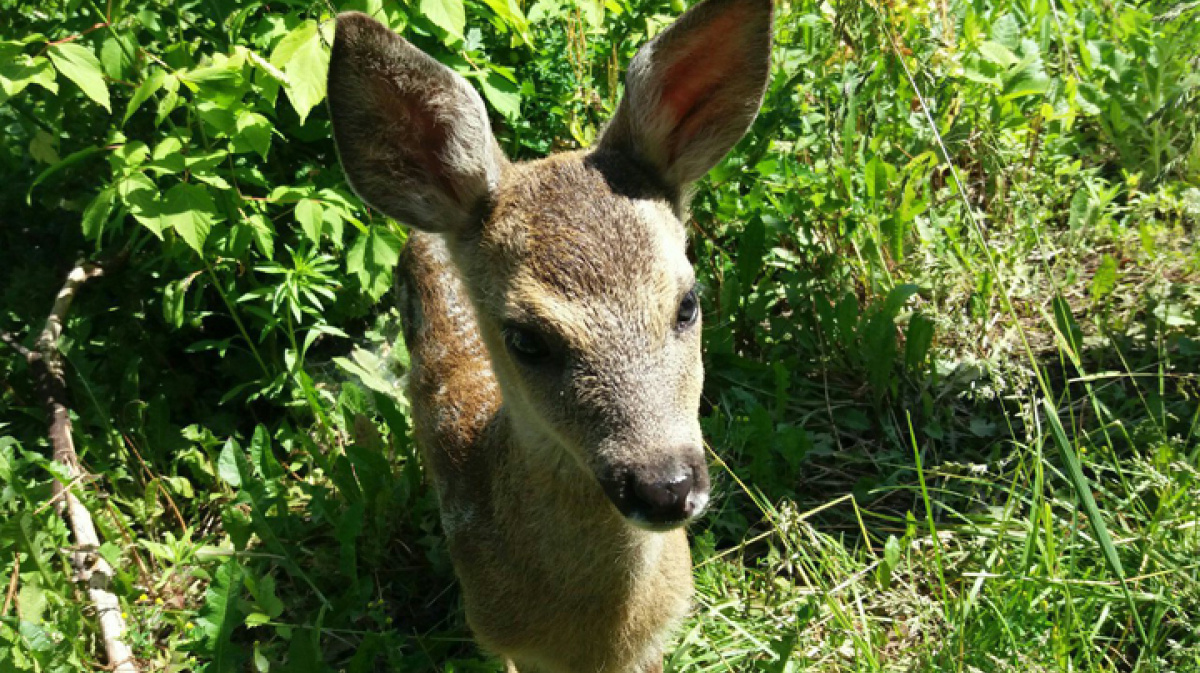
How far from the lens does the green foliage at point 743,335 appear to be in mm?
3387

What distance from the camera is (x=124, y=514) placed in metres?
4.33

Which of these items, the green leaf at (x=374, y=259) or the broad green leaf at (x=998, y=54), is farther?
the broad green leaf at (x=998, y=54)

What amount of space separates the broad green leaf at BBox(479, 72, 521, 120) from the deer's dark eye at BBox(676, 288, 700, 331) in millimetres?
1591

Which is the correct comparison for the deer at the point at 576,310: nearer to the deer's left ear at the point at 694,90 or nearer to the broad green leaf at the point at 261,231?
the deer's left ear at the point at 694,90

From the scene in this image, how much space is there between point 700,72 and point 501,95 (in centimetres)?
131

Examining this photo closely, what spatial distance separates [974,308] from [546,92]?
1914mm

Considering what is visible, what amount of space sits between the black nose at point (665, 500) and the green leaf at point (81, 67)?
2.06m

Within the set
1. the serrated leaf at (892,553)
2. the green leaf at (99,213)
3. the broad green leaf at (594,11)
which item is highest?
the broad green leaf at (594,11)

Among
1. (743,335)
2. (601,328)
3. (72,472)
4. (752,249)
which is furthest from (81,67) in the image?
(743,335)

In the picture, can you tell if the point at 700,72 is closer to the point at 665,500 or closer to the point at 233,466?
the point at 665,500

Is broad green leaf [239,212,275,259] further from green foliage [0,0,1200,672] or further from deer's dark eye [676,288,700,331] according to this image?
deer's dark eye [676,288,700,331]

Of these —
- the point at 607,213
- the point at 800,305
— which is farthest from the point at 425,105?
the point at 800,305

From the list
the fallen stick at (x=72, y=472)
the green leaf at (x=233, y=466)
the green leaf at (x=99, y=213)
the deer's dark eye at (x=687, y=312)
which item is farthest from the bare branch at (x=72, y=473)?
the deer's dark eye at (x=687, y=312)

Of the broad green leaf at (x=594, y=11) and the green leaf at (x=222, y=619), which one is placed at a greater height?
the broad green leaf at (x=594, y=11)
